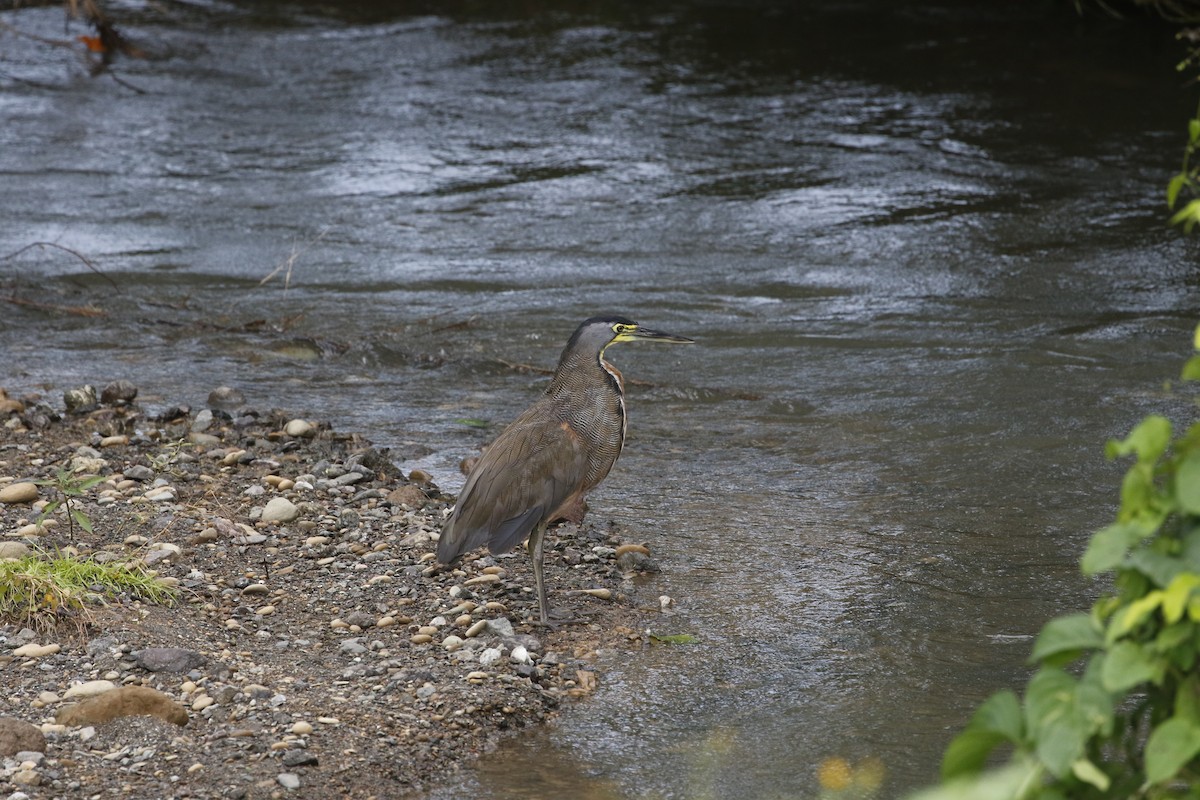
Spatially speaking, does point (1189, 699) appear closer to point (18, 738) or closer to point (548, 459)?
point (18, 738)

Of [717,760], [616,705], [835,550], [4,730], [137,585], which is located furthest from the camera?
[835,550]

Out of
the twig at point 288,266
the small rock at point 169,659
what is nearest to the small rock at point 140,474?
the small rock at point 169,659

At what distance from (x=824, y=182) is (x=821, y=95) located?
3267 mm

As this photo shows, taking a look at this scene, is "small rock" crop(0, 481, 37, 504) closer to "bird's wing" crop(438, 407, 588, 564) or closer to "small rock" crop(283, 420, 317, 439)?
"small rock" crop(283, 420, 317, 439)

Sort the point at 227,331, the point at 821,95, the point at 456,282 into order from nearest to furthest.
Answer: the point at 227,331, the point at 456,282, the point at 821,95

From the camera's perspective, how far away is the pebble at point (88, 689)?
14.5 feet

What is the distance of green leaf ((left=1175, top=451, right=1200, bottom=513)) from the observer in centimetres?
200

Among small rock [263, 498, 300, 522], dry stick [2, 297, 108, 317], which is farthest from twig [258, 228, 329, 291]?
small rock [263, 498, 300, 522]

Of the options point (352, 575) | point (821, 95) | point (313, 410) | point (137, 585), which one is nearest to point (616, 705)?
point (352, 575)

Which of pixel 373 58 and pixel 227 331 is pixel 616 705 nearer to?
pixel 227 331

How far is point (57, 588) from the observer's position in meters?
4.89

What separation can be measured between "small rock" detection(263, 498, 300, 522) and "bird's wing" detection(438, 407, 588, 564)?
1100 millimetres

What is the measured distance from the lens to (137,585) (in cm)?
514

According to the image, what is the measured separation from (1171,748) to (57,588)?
159 inches
